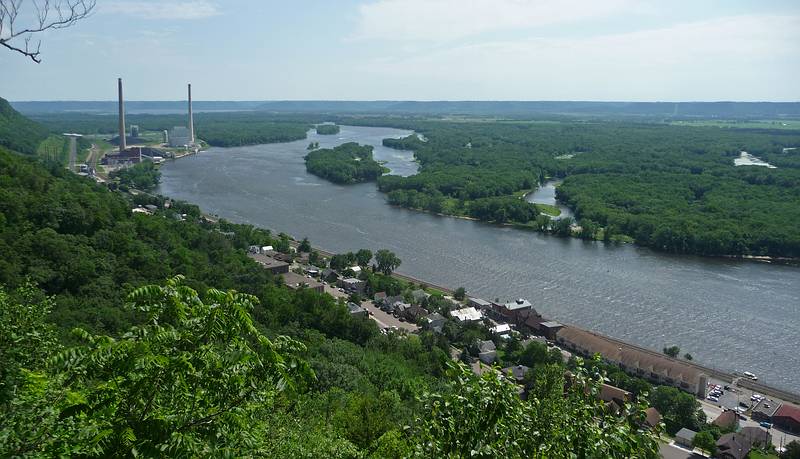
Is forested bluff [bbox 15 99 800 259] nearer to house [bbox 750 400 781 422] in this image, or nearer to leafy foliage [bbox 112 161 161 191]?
leafy foliage [bbox 112 161 161 191]

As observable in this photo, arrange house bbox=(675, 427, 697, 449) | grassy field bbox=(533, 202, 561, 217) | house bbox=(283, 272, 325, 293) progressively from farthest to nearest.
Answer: grassy field bbox=(533, 202, 561, 217), house bbox=(283, 272, 325, 293), house bbox=(675, 427, 697, 449)

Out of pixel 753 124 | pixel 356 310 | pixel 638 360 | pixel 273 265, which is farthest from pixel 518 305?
pixel 753 124

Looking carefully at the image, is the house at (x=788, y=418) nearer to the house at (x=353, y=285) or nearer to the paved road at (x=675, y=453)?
the paved road at (x=675, y=453)

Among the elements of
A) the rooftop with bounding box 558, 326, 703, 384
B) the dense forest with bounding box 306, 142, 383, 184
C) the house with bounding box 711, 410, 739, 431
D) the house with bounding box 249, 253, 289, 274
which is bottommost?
the house with bounding box 711, 410, 739, 431

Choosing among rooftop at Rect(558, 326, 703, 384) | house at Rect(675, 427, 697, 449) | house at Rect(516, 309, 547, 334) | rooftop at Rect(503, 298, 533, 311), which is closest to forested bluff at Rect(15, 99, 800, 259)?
rooftop at Rect(503, 298, 533, 311)

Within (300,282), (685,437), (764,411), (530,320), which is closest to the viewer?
(685,437)

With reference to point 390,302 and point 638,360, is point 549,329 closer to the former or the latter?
point 638,360

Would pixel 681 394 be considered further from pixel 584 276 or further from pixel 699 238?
pixel 699 238
